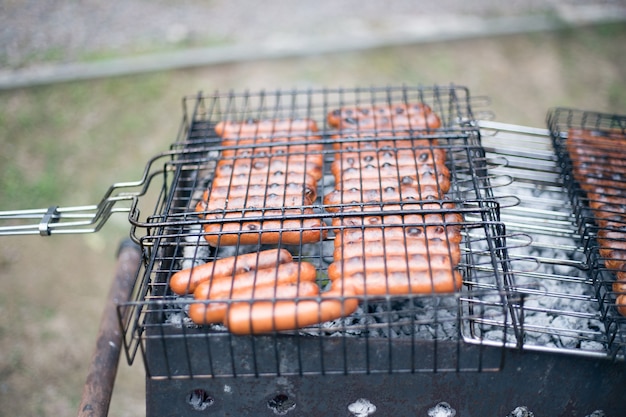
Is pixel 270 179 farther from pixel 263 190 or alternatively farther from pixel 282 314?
Answer: pixel 282 314

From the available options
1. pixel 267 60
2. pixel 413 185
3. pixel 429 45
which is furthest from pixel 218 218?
pixel 429 45

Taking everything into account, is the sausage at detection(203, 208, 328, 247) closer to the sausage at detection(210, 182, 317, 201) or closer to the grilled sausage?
the sausage at detection(210, 182, 317, 201)

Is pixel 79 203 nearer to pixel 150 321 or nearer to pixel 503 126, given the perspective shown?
pixel 150 321

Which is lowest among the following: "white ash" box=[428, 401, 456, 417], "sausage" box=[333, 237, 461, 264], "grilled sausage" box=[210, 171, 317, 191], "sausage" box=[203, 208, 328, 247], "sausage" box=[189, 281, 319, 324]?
"white ash" box=[428, 401, 456, 417]

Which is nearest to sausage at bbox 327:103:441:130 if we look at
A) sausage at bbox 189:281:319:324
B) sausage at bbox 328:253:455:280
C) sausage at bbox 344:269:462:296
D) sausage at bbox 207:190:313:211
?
sausage at bbox 207:190:313:211

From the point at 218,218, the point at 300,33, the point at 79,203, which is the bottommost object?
the point at 218,218

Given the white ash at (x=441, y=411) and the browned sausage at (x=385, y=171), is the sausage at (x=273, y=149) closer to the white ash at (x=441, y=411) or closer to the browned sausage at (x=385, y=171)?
the browned sausage at (x=385, y=171)
